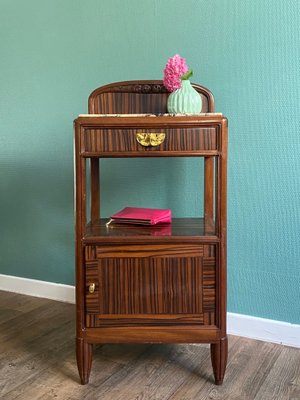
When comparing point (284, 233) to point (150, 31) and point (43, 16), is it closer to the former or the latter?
point (150, 31)

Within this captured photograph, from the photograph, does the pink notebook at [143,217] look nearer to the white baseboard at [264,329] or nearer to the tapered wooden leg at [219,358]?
the tapered wooden leg at [219,358]

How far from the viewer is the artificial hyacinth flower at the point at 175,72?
1381 mm

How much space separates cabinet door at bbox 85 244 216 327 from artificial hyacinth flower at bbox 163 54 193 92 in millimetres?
Answer: 496

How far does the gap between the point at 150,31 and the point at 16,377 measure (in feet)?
4.30

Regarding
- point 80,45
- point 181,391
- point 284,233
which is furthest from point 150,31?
Result: point 181,391

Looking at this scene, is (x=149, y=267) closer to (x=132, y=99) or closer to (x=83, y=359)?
(x=83, y=359)

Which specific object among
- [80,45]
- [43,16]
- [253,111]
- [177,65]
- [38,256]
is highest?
[43,16]

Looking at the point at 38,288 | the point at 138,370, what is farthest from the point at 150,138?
the point at 38,288

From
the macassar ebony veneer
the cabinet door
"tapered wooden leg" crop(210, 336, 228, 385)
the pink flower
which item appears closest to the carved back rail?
the pink flower

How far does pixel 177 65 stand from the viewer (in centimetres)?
138

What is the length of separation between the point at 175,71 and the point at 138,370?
0.93 m

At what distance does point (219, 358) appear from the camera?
1.32 metres

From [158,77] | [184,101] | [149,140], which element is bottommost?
[149,140]

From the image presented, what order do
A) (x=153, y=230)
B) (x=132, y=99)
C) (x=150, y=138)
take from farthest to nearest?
(x=132, y=99), (x=153, y=230), (x=150, y=138)
